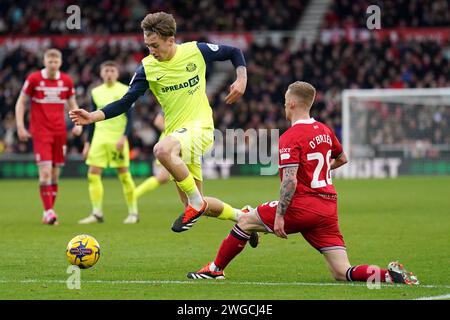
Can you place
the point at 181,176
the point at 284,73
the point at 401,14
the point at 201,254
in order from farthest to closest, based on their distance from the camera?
the point at 401,14 → the point at 284,73 → the point at 201,254 → the point at 181,176

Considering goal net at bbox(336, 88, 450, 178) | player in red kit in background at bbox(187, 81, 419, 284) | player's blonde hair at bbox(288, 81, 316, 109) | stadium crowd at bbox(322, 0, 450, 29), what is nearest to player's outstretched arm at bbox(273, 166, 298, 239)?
player in red kit in background at bbox(187, 81, 419, 284)

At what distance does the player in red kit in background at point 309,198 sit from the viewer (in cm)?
A: 735

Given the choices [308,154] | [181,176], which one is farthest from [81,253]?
[308,154]

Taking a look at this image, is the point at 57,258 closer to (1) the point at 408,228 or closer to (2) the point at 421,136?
Answer: (1) the point at 408,228

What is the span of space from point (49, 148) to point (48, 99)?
0.70 meters

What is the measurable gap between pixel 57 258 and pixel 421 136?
67.8 feet

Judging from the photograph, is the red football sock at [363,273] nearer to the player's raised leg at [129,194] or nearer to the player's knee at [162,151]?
the player's knee at [162,151]

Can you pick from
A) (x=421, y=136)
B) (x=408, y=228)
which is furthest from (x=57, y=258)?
(x=421, y=136)

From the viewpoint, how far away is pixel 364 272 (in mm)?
7363

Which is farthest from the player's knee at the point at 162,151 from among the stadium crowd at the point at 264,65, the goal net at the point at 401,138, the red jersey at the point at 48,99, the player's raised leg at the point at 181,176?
the stadium crowd at the point at 264,65

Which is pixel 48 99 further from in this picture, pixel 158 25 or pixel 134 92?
pixel 158 25

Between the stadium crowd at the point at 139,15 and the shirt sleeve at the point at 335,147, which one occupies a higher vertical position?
the stadium crowd at the point at 139,15

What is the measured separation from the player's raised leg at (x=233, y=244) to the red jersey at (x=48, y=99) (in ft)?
20.9
